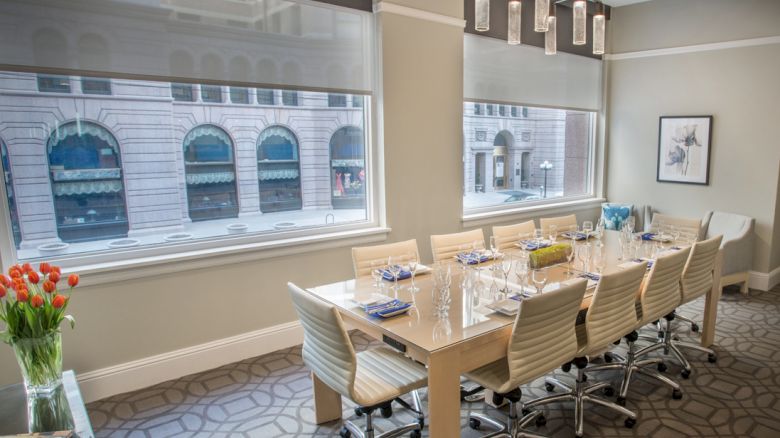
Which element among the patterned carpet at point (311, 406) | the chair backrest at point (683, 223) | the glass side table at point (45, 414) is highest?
the chair backrest at point (683, 223)

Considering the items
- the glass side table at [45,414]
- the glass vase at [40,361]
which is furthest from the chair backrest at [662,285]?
the glass vase at [40,361]

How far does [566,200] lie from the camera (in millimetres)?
6660

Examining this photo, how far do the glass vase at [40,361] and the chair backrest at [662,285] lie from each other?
3.20m

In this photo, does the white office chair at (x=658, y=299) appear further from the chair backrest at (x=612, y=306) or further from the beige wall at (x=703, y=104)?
the beige wall at (x=703, y=104)

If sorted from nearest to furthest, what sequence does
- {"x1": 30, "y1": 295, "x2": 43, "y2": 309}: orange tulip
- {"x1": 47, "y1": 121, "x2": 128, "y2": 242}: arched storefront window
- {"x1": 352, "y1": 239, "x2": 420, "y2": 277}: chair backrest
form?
{"x1": 30, "y1": 295, "x2": 43, "y2": 309}: orange tulip < {"x1": 47, "y1": 121, "x2": 128, "y2": 242}: arched storefront window < {"x1": 352, "y1": 239, "x2": 420, "y2": 277}: chair backrest

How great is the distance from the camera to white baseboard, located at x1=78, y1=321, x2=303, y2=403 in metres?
3.34

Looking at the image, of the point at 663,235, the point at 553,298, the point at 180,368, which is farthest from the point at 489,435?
the point at 663,235

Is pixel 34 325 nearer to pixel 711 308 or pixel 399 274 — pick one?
pixel 399 274

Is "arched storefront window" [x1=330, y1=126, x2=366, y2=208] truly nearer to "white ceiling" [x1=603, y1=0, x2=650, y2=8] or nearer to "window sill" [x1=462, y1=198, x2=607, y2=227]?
"window sill" [x1=462, y1=198, x2=607, y2=227]

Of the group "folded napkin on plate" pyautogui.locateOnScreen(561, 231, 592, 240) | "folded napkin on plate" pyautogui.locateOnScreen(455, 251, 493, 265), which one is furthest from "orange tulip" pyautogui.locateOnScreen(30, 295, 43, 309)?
"folded napkin on plate" pyautogui.locateOnScreen(561, 231, 592, 240)

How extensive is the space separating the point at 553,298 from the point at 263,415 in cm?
200

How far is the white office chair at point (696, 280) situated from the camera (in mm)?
3447

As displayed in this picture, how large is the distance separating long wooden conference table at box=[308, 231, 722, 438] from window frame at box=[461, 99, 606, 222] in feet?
7.85

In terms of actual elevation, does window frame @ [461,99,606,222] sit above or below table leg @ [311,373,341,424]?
above
